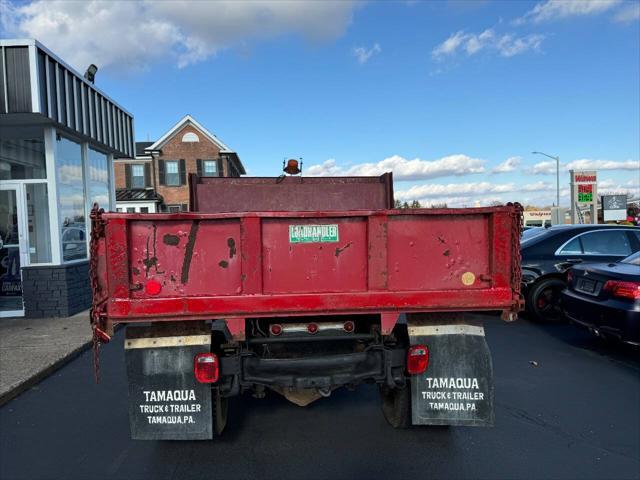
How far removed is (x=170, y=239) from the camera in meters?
3.03

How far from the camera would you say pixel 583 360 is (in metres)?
5.83

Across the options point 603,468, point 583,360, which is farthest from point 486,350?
point 583,360

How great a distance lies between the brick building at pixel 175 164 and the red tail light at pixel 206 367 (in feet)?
89.9

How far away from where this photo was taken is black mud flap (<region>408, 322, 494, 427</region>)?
11.2 feet

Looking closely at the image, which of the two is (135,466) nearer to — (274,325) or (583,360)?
(274,325)

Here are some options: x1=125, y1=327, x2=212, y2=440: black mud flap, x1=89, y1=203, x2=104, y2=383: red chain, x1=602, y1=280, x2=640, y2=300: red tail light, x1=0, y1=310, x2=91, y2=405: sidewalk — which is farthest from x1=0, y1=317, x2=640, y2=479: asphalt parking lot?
x1=89, y1=203, x2=104, y2=383: red chain

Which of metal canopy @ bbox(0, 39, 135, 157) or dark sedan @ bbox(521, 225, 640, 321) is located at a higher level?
metal canopy @ bbox(0, 39, 135, 157)

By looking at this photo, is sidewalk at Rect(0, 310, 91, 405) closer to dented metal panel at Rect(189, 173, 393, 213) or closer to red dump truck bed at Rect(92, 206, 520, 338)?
dented metal panel at Rect(189, 173, 393, 213)

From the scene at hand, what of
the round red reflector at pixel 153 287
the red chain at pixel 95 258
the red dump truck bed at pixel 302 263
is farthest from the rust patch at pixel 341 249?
the red chain at pixel 95 258

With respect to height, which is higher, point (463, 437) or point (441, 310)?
point (441, 310)

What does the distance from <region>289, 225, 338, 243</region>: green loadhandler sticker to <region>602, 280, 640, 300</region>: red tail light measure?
4162 millimetres

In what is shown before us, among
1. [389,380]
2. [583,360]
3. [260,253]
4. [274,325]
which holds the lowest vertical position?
[583,360]

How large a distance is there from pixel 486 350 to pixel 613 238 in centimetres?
607

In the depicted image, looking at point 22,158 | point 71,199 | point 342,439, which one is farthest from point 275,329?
point 22,158
